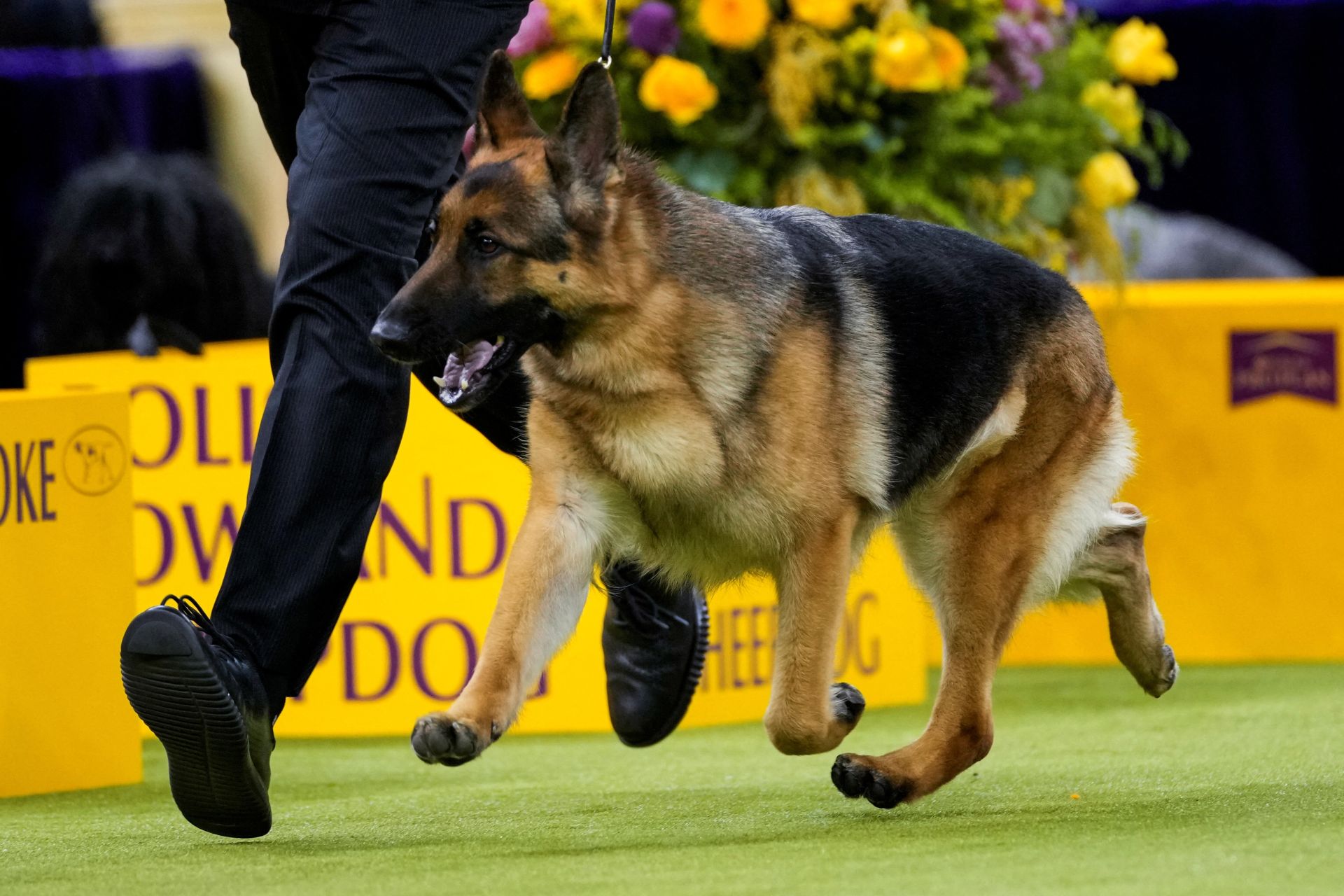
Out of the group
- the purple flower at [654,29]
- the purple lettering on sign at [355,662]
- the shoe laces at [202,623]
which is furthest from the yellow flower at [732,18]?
the shoe laces at [202,623]

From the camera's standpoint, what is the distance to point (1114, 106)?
18.9ft

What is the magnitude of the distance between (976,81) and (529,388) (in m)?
2.89

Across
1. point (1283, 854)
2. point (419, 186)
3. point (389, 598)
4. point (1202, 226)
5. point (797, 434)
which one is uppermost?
point (419, 186)

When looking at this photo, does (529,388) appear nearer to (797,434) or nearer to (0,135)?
(797,434)

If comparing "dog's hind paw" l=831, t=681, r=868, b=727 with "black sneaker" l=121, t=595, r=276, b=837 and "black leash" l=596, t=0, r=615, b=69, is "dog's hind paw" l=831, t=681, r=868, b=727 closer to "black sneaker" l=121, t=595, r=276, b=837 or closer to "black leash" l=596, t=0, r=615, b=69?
"black sneaker" l=121, t=595, r=276, b=837

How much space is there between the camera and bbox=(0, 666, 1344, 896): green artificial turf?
2.46 metres

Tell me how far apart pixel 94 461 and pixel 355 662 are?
918mm

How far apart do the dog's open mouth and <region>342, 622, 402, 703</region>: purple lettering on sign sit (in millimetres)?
1841

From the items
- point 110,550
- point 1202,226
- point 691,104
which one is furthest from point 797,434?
point 1202,226

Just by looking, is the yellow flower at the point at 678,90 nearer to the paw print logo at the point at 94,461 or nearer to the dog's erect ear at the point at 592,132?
the paw print logo at the point at 94,461

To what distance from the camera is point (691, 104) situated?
5160mm

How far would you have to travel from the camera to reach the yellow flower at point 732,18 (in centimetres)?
519

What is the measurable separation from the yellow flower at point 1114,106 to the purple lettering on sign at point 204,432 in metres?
2.70

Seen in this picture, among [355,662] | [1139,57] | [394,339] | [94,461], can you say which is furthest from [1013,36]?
[394,339]
